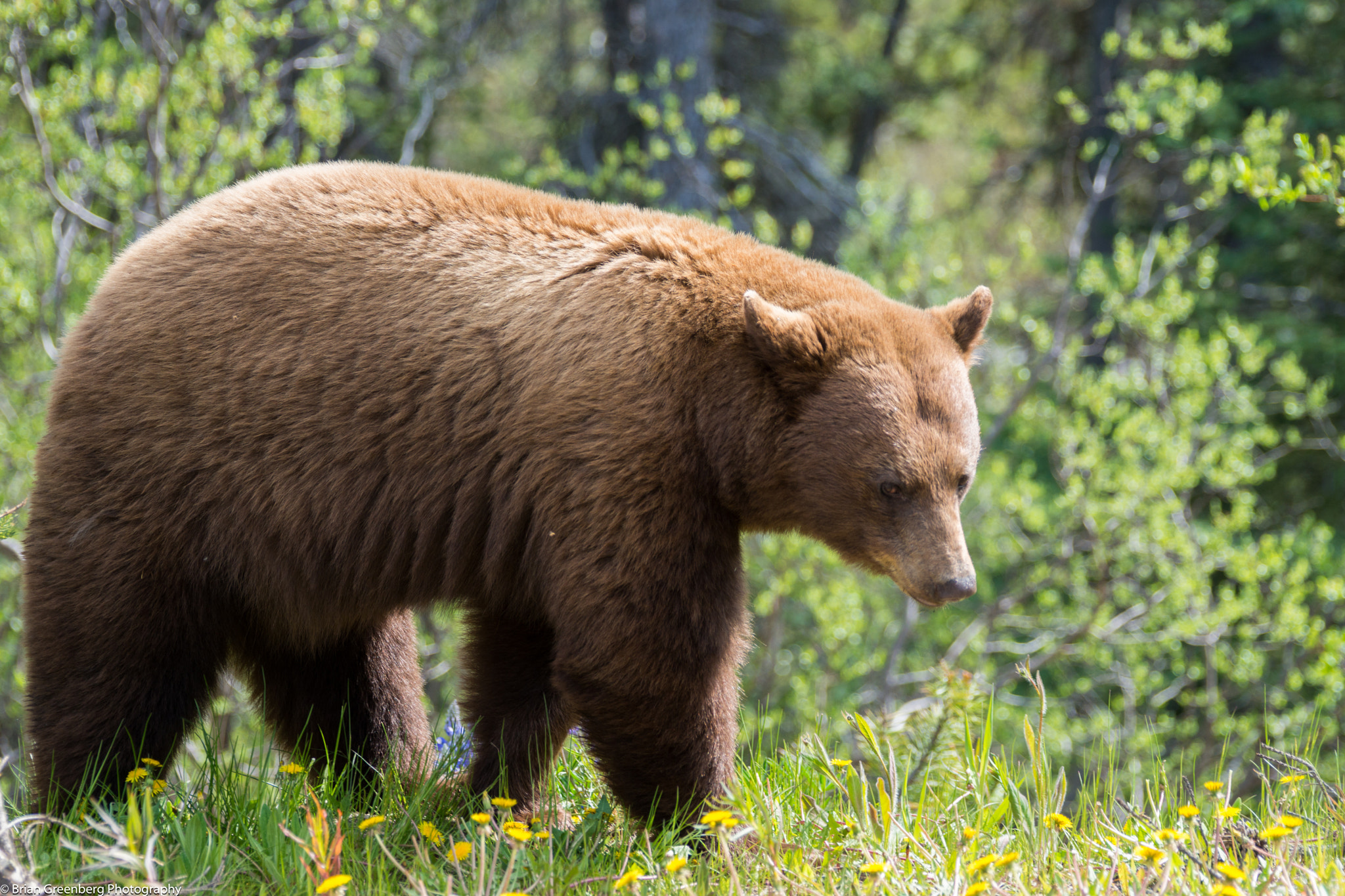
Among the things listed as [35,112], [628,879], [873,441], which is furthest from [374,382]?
[35,112]

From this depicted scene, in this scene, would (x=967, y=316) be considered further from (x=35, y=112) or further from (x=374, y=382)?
(x=35, y=112)

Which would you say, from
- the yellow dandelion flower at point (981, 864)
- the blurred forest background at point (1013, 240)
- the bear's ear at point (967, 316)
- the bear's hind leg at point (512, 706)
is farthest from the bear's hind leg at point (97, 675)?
the blurred forest background at point (1013, 240)

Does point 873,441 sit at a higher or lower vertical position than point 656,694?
higher

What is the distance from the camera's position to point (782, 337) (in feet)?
11.2

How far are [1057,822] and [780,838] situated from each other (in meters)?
0.78

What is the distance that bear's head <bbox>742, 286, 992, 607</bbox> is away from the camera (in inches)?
135

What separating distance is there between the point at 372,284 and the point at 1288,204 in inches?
132

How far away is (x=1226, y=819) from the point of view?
11.1ft

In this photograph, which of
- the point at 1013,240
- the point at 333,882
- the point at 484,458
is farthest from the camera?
the point at 1013,240

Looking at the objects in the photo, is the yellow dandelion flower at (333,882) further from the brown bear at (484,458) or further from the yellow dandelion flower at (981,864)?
the yellow dandelion flower at (981,864)

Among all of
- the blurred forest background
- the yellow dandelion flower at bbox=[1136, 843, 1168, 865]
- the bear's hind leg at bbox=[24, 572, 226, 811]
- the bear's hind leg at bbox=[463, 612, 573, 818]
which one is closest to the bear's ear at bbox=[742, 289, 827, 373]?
the bear's hind leg at bbox=[463, 612, 573, 818]

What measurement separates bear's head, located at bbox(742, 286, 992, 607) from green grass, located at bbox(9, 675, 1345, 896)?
55 centimetres

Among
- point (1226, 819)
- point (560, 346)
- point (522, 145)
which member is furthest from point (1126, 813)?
point (522, 145)

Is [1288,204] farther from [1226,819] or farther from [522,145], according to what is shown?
[522,145]
